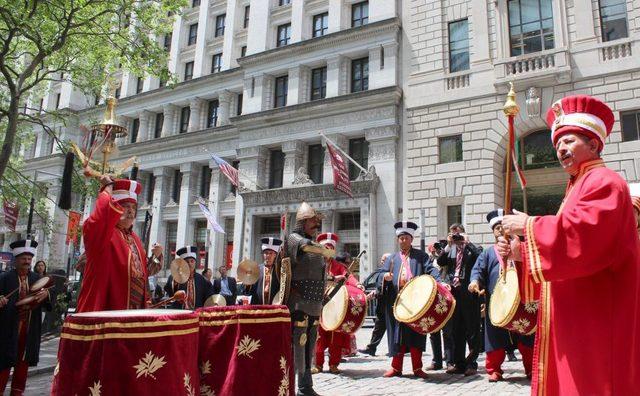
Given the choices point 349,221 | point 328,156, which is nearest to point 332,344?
point 349,221

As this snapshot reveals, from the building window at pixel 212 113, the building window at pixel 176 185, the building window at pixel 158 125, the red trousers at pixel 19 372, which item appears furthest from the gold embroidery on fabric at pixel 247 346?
the building window at pixel 158 125

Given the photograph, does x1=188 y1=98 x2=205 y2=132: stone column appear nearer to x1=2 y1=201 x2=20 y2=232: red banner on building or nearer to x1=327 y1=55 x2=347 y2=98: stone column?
x1=327 y1=55 x2=347 y2=98: stone column

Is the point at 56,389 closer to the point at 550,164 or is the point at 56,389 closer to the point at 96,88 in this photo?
the point at 96,88

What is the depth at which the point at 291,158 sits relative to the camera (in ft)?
95.0

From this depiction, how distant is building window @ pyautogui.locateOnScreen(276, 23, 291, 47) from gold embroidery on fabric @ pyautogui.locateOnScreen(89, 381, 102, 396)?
3080 centimetres

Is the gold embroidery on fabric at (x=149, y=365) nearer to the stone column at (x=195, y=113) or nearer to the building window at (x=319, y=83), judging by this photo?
the building window at (x=319, y=83)

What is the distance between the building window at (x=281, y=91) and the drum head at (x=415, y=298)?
→ 24.3 meters

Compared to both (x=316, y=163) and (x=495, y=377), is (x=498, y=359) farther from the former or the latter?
(x=316, y=163)

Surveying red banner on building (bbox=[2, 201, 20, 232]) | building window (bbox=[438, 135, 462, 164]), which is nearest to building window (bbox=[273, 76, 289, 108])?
building window (bbox=[438, 135, 462, 164])

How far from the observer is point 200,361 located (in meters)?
4.91

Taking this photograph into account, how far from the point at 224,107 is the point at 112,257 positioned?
3018 cm

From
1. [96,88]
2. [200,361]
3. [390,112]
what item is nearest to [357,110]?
[390,112]

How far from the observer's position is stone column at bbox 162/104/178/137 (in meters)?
36.7

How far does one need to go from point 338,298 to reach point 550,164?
52.5ft
